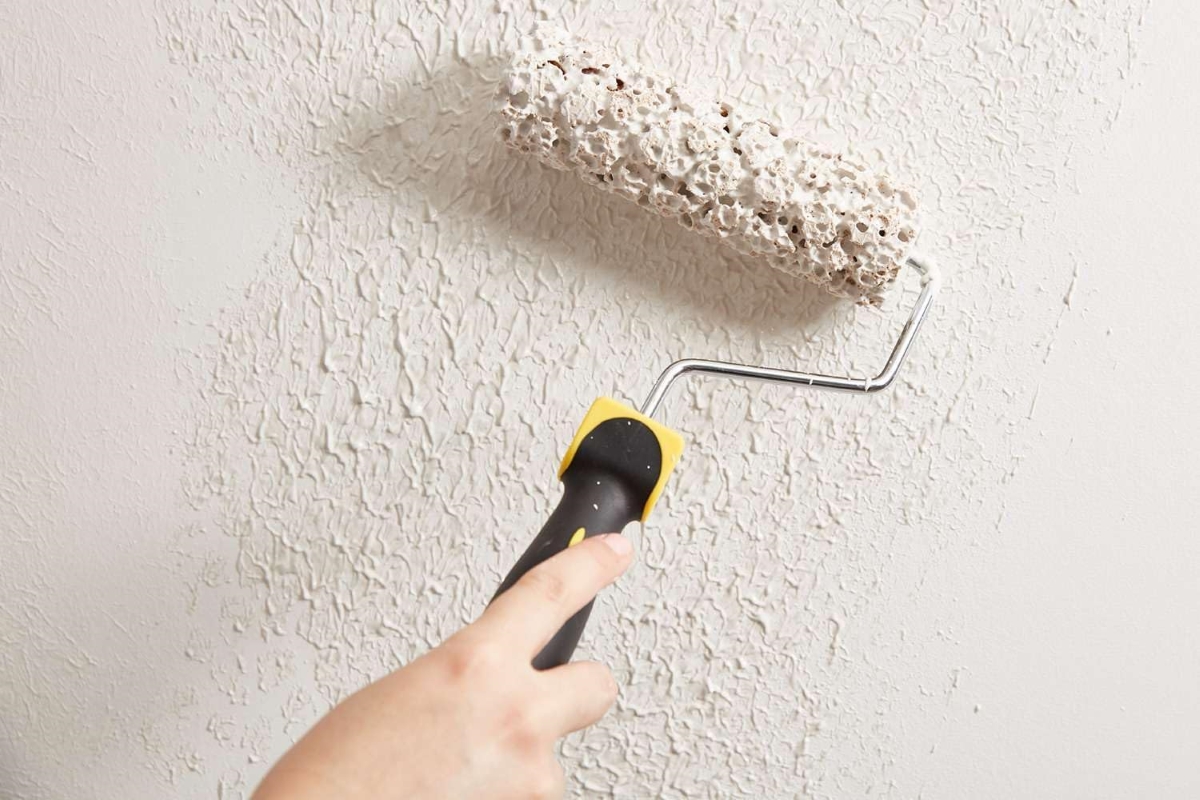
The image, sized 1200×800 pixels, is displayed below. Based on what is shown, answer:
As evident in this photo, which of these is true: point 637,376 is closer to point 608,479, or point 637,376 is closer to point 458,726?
point 608,479

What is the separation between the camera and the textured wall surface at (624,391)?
560mm

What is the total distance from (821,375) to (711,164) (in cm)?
14

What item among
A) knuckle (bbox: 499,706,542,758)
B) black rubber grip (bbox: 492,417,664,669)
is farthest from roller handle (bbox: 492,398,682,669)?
knuckle (bbox: 499,706,542,758)

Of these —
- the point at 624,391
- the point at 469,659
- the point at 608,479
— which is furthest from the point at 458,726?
the point at 624,391

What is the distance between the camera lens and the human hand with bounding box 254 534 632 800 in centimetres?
32

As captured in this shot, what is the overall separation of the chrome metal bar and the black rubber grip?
0.05 m

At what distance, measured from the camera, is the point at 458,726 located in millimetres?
329

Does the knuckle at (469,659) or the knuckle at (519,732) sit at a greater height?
the knuckle at (469,659)

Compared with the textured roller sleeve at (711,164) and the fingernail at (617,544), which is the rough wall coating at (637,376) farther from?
the fingernail at (617,544)

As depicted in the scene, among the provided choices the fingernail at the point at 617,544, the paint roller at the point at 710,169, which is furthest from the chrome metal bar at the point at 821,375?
the fingernail at the point at 617,544

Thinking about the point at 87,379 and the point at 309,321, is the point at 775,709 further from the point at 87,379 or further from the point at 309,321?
the point at 87,379

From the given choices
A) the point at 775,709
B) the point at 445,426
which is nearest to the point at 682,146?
the point at 445,426

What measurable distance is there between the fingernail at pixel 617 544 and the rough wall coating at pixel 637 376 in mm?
186

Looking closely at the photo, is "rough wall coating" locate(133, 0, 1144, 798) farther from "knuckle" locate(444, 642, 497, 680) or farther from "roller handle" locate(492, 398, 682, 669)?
"knuckle" locate(444, 642, 497, 680)
